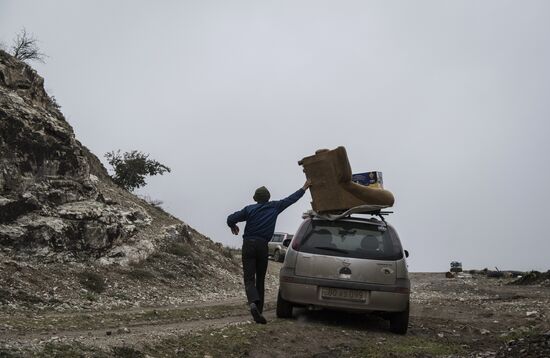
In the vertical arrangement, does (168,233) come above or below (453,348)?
above

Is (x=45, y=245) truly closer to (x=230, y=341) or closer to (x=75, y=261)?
(x=75, y=261)

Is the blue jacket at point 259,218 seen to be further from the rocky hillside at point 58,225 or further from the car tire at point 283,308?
the rocky hillside at point 58,225

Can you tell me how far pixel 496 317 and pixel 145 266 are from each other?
9.47 m

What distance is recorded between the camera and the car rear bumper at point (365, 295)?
7.83 m

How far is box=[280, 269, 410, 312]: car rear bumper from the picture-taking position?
783cm

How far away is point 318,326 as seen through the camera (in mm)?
7828

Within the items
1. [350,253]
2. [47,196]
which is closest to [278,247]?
[47,196]

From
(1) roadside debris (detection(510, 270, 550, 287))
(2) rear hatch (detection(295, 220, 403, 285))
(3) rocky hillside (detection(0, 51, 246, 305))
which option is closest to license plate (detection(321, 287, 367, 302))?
(2) rear hatch (detection(295, 220, 403, 285))

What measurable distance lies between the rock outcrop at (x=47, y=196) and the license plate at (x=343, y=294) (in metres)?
7.79

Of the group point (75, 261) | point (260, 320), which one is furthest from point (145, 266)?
point (260, 320)

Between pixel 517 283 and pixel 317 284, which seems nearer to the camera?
pixel 317 284

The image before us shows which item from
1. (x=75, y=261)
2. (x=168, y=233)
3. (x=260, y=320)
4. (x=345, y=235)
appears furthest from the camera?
(x=168, y=233)

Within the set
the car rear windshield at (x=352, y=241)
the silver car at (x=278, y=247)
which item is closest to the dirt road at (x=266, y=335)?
the car rear windshield at (x=352, y=241)

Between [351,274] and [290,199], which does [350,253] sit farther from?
[290,199]
